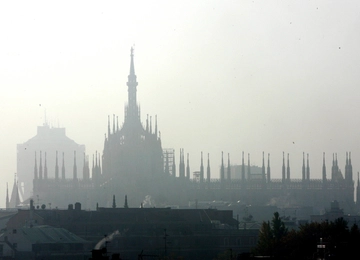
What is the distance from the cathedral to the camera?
6875 inches

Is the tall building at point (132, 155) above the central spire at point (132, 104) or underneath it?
underneath

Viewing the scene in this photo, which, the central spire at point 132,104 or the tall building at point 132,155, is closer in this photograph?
the tall building at point 132,155

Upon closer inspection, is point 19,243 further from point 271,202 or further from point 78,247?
point 271,202

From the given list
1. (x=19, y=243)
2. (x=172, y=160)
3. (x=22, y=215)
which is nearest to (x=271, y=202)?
(x=172, y=160)

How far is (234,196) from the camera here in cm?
17938

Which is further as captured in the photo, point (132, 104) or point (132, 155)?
point (132, 104)

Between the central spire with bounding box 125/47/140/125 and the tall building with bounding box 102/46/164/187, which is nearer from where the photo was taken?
the tall building with bounding box 102/46/164/187

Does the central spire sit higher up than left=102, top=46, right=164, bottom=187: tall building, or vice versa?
the central spire

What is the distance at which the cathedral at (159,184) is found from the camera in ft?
573

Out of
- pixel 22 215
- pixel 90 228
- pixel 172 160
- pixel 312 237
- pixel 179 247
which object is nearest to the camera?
pixel 312 237

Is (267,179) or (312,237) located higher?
(267,179)

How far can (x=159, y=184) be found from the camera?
176 m

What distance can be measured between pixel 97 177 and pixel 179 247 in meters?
85.0

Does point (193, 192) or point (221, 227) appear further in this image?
point (193, 192)
